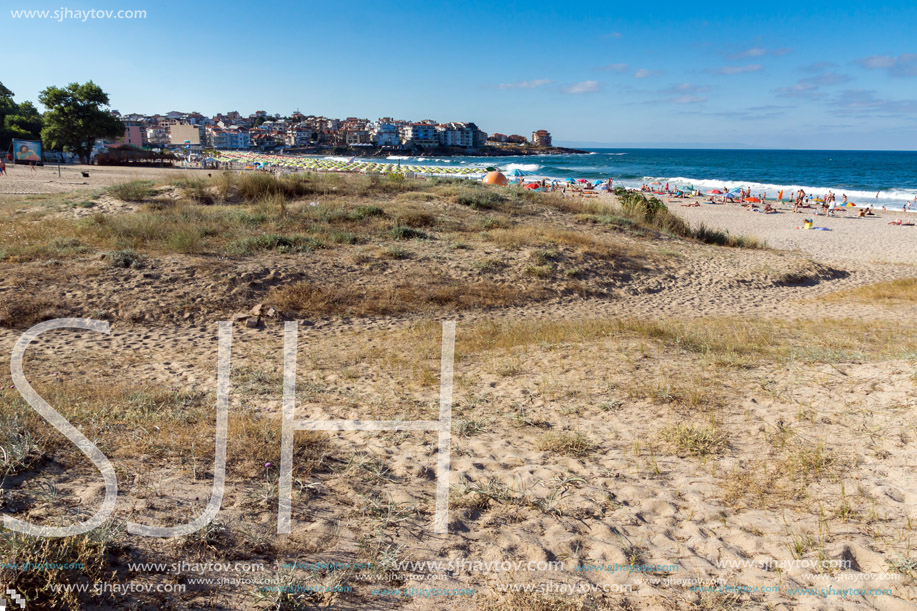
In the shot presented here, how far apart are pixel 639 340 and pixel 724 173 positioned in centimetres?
7635

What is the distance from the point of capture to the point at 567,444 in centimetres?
436

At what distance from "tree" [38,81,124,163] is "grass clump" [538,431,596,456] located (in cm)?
5682

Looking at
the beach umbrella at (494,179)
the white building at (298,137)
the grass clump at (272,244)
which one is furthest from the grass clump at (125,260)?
the white building at (298,137)

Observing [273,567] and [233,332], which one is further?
[233,332]

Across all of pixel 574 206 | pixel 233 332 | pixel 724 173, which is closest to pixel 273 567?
pixel 233 332

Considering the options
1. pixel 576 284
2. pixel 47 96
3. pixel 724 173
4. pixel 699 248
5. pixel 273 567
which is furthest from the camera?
pixel 724 173

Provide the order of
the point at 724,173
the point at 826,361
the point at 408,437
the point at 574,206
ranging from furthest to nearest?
the point at 724,173 < the point at 574,206 < the point at 826,361 < the point at 408,437

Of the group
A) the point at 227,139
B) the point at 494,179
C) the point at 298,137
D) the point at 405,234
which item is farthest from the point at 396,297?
the point at 298,137

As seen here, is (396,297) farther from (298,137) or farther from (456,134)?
(456,134)

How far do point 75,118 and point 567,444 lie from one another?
57415 millimetres

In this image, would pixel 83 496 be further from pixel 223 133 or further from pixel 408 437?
pixel 223 133

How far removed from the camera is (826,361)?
20.7ft

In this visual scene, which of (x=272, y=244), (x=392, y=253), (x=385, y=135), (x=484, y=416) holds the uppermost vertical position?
(x=385, y=135)

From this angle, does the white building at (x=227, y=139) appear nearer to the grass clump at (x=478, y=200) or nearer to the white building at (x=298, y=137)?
the white building at (x=298, y=137)
